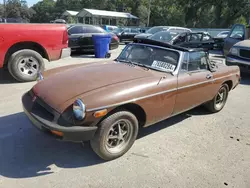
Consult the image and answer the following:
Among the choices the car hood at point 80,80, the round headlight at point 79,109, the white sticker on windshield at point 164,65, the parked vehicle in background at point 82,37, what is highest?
the parked vehicle in background at point 82,37

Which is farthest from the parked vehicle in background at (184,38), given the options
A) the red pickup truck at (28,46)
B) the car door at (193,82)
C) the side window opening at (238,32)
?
the car door at (193,82)

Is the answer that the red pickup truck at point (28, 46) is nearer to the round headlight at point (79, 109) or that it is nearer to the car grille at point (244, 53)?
the round headlight at point (79, 109)

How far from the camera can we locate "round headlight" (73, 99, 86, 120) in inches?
107

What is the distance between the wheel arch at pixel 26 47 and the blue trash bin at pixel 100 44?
4310 millimetres

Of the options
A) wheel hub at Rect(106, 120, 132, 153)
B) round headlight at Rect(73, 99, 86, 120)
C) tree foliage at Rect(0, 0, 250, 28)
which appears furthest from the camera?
tree foliage at Rect(0, 0, 250, 28)

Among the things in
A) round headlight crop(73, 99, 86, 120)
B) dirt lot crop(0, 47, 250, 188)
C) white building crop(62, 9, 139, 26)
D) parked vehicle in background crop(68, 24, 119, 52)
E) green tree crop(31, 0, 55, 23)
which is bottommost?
dirt lot crop(0, 47, 250, 188)

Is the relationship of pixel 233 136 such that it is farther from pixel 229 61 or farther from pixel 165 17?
pixel 165 17

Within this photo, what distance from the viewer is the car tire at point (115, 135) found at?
114 inches

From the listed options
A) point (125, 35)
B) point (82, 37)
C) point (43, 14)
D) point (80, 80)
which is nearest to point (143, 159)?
point (80, 80)

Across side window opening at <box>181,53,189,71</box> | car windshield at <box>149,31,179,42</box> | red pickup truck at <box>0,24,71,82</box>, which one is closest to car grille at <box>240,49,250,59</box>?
car windshield at <box>149,31,179,42</box>

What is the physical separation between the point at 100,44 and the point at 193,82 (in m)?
7.58

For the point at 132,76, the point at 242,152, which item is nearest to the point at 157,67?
the point at 132,76

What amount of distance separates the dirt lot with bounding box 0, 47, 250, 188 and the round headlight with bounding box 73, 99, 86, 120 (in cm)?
75

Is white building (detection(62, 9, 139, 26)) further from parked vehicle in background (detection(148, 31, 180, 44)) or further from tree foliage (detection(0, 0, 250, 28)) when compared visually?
parked vehicle in background (detection(148, 31, 180, 44))
